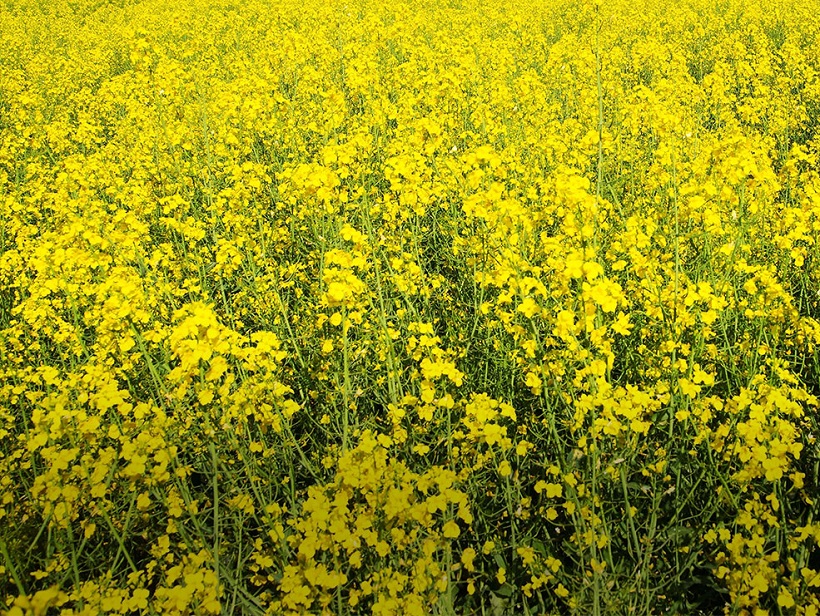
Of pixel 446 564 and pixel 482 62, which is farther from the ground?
pixel 482 62

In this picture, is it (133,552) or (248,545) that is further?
(133,552)

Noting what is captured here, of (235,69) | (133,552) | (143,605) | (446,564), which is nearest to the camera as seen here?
(143,605)

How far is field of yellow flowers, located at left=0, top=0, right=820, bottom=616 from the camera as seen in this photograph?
1843mm

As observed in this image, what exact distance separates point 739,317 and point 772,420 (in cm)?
133

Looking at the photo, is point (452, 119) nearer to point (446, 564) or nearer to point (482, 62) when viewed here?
point (482, 62)

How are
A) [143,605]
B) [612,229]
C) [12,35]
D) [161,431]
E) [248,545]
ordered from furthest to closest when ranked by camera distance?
[12,35]
[612,229]
[248,545]
[161,431]
[143,605]

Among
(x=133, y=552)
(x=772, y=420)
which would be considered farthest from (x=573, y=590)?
(x=133, y=552)

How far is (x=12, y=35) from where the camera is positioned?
11.0m

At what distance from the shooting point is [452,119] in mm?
4980

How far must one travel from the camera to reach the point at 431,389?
220 centimetres

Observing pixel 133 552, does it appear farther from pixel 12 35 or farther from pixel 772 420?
pixel 12 35

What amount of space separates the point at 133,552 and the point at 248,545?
1.79 feet

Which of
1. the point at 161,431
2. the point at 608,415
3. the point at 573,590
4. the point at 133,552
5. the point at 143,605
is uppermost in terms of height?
the point at 608,415

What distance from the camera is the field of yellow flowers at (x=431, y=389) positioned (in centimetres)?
184
